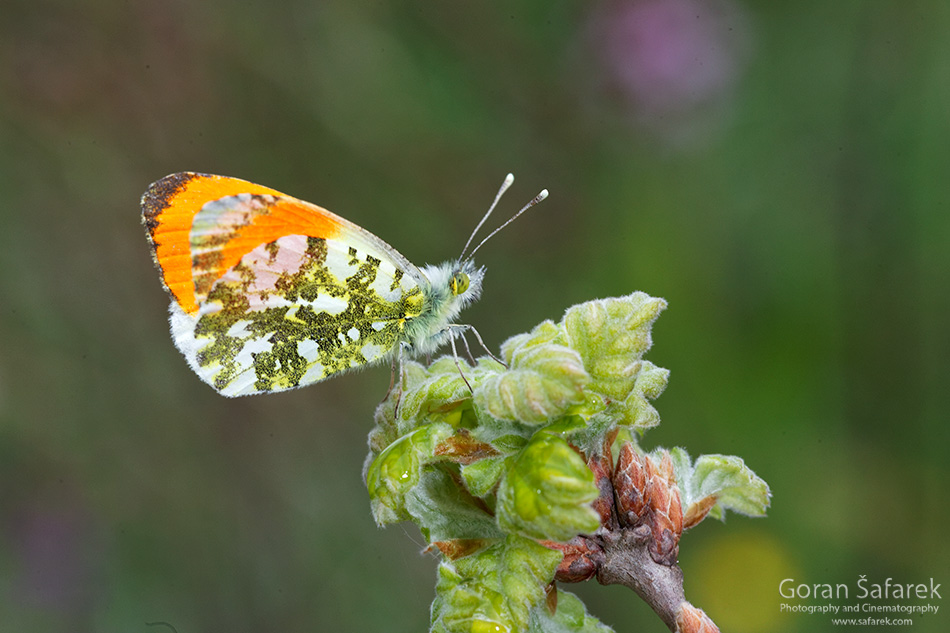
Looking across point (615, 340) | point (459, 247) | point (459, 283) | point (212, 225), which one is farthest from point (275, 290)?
point (459, 247)

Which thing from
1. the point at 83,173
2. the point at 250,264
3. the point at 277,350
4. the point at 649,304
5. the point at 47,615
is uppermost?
the point at 83,173

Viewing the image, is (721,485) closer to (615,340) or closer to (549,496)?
(615,340)

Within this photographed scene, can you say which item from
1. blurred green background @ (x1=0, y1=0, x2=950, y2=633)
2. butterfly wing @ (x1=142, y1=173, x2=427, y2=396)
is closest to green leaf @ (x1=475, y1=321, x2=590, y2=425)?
butterfly wing @ (x1=142, y1=173, x2=427, y2=396)

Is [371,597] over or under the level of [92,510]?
under

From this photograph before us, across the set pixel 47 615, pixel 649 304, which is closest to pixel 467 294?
pixel 649 304

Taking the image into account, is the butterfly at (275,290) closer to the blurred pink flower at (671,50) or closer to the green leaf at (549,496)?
the green leaf at (549,496)

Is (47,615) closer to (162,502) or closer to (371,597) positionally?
(162,502)

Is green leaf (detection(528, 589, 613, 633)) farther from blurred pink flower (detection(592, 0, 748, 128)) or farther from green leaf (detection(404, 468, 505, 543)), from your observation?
blurred pink flower (detection(592, 0, 748, 128))
